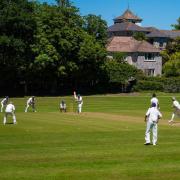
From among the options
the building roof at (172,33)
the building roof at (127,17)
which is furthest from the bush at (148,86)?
the building roof at (127,17)

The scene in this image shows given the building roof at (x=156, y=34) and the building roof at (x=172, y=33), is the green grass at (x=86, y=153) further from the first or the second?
the building roof at (x=172, y=33)

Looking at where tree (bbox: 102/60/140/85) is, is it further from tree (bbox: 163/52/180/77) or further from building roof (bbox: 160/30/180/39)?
building roof (bbox: 160/30/180/39)

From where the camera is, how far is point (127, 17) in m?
172

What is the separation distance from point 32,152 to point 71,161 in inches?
122

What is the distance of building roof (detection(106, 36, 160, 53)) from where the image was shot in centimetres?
11419

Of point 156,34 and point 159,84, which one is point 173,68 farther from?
point 156,34

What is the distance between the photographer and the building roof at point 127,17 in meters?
171

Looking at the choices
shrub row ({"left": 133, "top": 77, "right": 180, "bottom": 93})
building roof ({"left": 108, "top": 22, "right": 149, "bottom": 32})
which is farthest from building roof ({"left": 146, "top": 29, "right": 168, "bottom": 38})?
shrub row ({"left": 133, "top": 77, "right": 180, "bottom": 93})

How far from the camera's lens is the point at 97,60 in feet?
301

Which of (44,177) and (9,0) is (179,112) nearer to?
(44,177)

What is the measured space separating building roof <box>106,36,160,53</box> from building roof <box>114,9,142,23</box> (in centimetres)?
5282

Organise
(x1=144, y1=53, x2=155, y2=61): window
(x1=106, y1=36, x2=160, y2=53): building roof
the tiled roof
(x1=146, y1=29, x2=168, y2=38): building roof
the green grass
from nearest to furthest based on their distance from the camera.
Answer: the green grass < (x1=106, y1=36, x2=160, y2=53): building roof < (x1=144, y1=53, x2=155, y2=61): window < (x1=146, y1=29, x2=168, y2=38): building roof < the tiled roof

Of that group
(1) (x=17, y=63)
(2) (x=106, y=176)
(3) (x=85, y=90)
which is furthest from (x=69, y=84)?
(2) (x=106, y=176)

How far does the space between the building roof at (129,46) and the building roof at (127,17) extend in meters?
52.8
